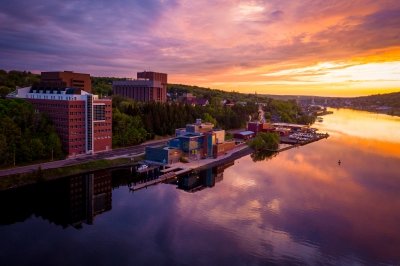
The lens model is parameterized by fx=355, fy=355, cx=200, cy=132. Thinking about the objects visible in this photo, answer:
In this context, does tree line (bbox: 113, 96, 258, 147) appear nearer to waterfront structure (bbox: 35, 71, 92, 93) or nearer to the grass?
waterfront structure (bbox: 35, 71, 92, 93)

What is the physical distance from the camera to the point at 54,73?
57688mm

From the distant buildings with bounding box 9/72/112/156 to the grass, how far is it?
4474 millimetres

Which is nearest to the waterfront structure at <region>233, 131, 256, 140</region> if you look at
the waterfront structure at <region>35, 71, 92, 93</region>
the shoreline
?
the shoreline

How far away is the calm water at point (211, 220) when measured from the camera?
21.6 meters

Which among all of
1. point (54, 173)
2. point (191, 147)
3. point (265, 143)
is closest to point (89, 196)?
point (54, 173)

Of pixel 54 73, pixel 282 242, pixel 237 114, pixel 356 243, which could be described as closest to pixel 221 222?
pixel 282 242

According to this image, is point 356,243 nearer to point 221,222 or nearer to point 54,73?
point 221,222

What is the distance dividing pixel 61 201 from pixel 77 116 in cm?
1539

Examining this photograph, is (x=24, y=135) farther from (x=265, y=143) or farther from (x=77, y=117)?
(x=265, y=143)

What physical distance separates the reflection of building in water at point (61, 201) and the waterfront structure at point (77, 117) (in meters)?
8.18

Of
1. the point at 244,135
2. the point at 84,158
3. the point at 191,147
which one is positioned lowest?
the point at 84,158

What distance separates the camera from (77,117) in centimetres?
4288

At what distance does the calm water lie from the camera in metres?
Result: 21.6

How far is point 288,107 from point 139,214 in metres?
102
